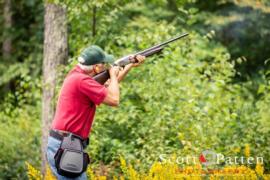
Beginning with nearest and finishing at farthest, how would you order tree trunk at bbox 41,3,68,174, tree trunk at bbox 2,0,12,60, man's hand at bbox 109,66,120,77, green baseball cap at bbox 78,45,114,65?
green baseball cap at bbox 78,45,114,65, man's hand at bbox 109,66,120,77, tree trunk at bbox 41,3,68,174, tree trunk at bbox 2,0,12,60

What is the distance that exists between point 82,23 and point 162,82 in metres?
1.60

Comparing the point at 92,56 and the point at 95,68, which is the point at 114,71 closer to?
the point at 95,68

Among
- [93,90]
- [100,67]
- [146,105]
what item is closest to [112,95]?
[93,90]

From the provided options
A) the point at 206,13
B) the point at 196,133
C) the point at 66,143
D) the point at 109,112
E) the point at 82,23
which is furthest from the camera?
the point at 206,13

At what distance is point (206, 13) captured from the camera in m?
15.0

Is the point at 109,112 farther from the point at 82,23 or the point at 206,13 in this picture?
the point at 206,13

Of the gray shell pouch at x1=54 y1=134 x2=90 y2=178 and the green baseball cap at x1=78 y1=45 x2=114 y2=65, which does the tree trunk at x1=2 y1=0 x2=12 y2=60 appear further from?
the gray shell pouch at x1=54 y1=134 x2=90 y2=178

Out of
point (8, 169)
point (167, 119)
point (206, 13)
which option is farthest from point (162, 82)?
point (206, 13)


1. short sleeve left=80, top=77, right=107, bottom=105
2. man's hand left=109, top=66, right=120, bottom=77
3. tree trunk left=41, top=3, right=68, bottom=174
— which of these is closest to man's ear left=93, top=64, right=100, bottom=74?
man's hand left=109, top=66, right=120, bottom=77

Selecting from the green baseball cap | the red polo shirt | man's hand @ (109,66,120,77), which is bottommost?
the red polo shirt

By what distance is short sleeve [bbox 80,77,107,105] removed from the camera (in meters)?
5.70

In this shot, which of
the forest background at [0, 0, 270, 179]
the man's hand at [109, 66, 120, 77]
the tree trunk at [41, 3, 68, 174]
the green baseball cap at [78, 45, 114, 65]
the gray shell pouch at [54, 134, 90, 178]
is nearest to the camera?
the gray shell pouch at [54, 134, 90, 178]

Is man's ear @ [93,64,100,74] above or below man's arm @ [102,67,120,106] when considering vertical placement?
above

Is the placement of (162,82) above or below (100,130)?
above
